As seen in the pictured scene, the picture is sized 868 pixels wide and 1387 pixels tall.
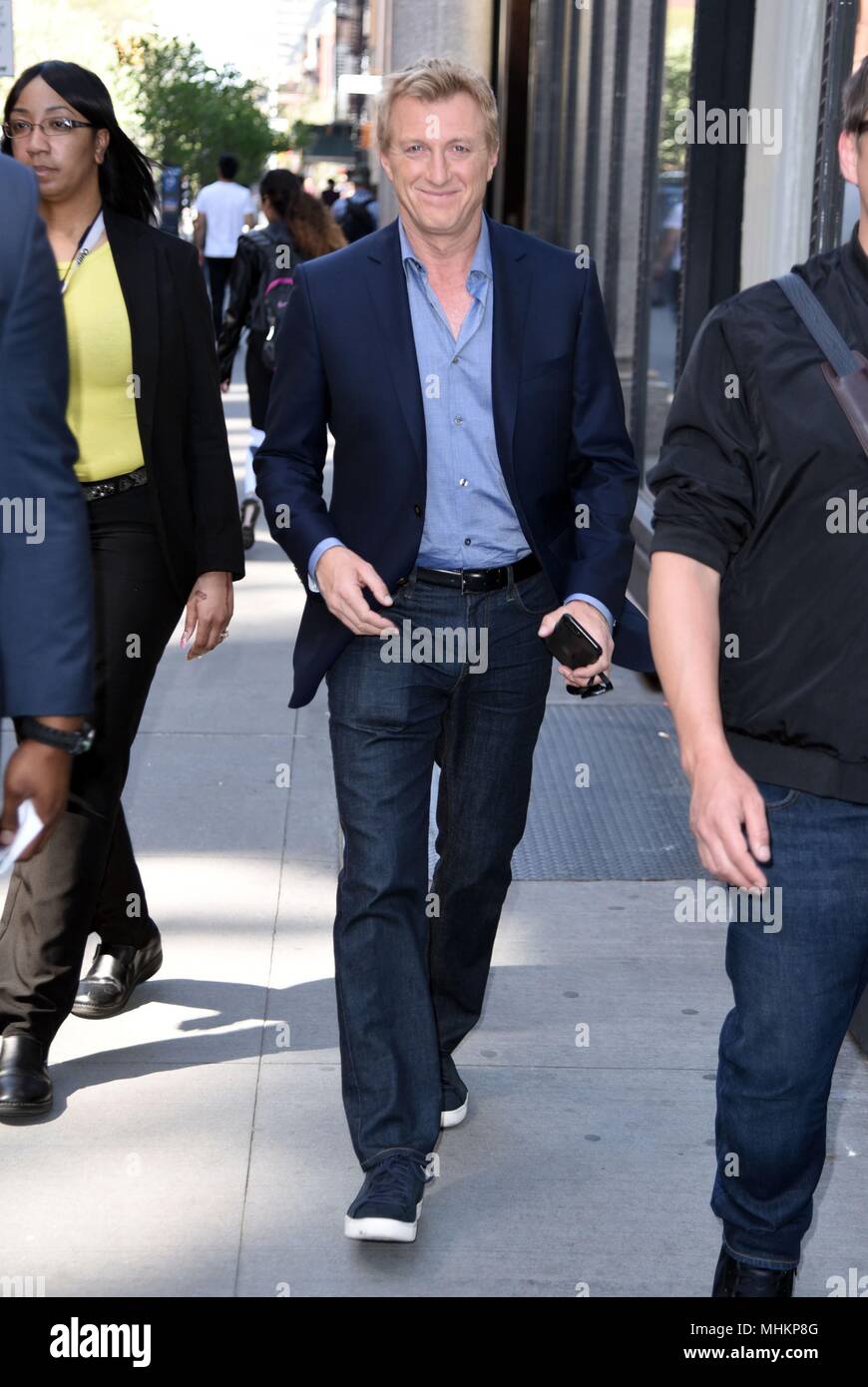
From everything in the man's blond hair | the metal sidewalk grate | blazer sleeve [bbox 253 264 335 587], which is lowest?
the metal sidewalk grate

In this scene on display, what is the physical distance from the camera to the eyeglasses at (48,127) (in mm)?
3932

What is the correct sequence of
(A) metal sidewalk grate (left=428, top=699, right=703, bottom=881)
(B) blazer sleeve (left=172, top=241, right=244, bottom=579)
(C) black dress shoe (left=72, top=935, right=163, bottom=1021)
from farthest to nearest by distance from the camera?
(A) metal sidewalk grate (left=428, top=699, right=703, bottom=881)
(C) black dress shoe (left=72, top=935, right=163, bottom=1021)
(B) blazer sleeve (left=172, top=241, right=244, bottom=579)

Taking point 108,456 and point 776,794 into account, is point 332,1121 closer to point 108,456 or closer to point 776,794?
point 108,456

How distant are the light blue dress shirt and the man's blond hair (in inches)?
10.3

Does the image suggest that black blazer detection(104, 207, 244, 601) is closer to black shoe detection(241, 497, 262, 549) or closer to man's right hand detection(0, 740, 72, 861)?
man's right hand detection(0, 740, 72, 861)

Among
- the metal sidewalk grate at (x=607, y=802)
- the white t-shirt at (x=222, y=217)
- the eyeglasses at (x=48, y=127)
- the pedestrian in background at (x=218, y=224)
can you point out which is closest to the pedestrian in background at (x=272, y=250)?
the metal sidewalk grate at (x=607, y=802)

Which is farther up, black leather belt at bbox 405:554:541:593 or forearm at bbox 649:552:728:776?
forearm at bbox 649:552:728:776

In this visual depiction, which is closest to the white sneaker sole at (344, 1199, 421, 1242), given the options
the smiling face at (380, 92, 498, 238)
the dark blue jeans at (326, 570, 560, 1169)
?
the dark blue jeans at (326, 570, 560, 1169)

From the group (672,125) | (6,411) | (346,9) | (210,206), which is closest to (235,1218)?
(6,411)

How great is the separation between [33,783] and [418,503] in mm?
1296

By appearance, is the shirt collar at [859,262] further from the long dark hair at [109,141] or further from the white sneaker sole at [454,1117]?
the white sneaker sole at [454,1117]

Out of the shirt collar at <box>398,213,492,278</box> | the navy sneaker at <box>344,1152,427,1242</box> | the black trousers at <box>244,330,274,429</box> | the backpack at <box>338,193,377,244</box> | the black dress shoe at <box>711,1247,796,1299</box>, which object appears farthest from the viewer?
the backpack at <box>338,193,377,244</box>

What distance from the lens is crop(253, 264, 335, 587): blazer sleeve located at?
11.7 feet
